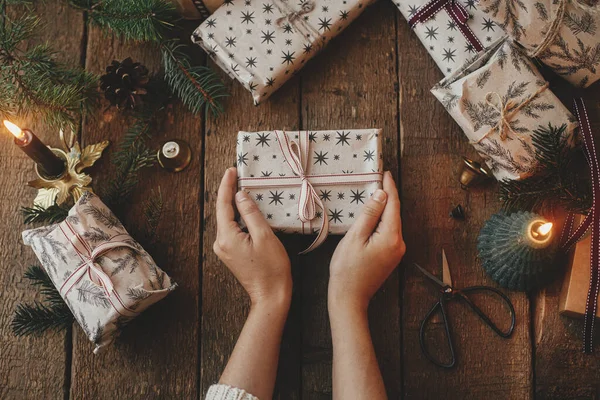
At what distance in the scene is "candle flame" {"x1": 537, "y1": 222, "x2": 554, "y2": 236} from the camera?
0.94 meters

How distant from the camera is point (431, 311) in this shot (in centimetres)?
108

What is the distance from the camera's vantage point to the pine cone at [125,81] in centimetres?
110

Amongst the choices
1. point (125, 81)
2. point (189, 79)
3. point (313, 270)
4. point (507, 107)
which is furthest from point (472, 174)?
point (125, 81)

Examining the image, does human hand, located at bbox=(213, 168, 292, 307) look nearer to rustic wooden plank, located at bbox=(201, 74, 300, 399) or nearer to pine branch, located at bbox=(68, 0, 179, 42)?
rustic wooden plank, located at bbox=(201, 74, 300, 399)

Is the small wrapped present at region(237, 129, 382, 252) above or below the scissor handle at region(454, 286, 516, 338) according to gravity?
above

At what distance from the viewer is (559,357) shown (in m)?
1.07

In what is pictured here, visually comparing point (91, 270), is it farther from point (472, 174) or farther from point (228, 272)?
point (472, 174)

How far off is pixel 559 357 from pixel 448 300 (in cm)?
27

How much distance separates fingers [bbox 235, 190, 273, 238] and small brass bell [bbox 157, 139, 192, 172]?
0.21m

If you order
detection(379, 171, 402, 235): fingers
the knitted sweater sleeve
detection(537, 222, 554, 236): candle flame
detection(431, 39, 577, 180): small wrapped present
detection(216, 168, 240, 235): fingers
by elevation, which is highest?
detection(431, 39, 577, 180): small wrapped present

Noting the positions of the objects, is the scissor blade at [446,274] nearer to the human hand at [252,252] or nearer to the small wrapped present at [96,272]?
the human hand at [252,252]

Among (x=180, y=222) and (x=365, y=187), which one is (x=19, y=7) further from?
(x=365, y=187)

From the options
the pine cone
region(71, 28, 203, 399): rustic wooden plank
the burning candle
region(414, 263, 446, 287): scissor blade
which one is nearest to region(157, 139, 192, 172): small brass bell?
region(71, 28, 203, 399): rustic wooden plank

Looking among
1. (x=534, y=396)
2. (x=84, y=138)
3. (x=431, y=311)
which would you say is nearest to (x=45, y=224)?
(x=84, y=138)
